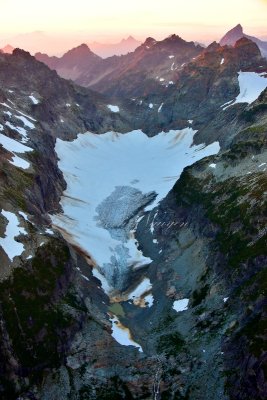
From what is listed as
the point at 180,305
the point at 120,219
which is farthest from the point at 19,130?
the point at 180,305

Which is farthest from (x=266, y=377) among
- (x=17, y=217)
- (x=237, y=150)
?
(x=237, y=150)


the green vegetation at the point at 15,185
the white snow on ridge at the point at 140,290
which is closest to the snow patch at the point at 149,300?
the white snow on ridge at the point at 140,290

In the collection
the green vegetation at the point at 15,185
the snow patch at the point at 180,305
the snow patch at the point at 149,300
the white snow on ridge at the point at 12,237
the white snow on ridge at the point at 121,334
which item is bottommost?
the white snow on ridge at the point at 121,334

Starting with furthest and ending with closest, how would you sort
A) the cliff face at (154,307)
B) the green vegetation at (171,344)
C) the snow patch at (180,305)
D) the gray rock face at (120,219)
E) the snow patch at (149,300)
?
the gray rock face at (120,219)
the snow patch at (149,300)
the snow patch at (180,305)
the green vegetation at (171,344)
the cliff face at (154,307)

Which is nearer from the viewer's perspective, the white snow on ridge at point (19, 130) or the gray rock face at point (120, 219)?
the gray rock face at point (120, 219)

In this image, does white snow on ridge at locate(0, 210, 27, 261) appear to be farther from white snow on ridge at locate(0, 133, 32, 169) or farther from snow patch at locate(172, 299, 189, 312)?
white snow on ridge at locate(0, 133, 32, 169)

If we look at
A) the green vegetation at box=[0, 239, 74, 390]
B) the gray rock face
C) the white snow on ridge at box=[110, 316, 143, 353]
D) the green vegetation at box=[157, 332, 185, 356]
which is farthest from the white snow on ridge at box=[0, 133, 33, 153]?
the green vegetation at box=[157, 332, 185, 356]

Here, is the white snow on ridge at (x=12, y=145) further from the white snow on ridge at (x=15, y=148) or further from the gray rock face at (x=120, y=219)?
the gray rock face at (x=120, y=219)
